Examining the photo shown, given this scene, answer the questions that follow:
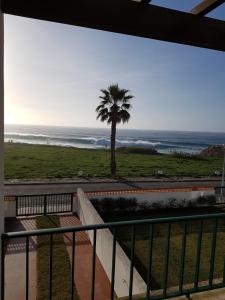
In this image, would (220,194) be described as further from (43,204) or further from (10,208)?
(10,208)

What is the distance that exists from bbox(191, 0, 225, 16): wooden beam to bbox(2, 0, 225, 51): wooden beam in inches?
2.2

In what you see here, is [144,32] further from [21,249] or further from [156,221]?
[21,249]

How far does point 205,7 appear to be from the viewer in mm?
2354

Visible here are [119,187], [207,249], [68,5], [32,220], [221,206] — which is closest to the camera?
[68,5]

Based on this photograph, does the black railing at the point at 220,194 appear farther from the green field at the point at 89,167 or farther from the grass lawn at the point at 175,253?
the green field at the point at 89,167

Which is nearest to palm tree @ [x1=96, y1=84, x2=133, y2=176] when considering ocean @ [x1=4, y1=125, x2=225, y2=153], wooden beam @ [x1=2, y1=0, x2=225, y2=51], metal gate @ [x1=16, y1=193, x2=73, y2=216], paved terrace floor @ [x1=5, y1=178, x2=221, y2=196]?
paved terrace floor @ [x1=5, y1=178, x2=221, y2=196]

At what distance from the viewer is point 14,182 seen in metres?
20.6

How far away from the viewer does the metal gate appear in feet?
40.4

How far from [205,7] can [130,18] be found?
0.62 metres

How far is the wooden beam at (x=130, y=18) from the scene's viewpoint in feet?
7.09

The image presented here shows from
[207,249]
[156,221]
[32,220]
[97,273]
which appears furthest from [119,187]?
[156,221]

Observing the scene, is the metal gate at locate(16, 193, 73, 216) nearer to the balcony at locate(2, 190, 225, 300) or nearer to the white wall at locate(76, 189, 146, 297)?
the balcony at locate(2, 190, 225, 300)

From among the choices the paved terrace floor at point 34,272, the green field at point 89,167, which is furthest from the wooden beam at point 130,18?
the green field at point 89,167

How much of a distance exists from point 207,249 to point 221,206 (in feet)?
21.0
